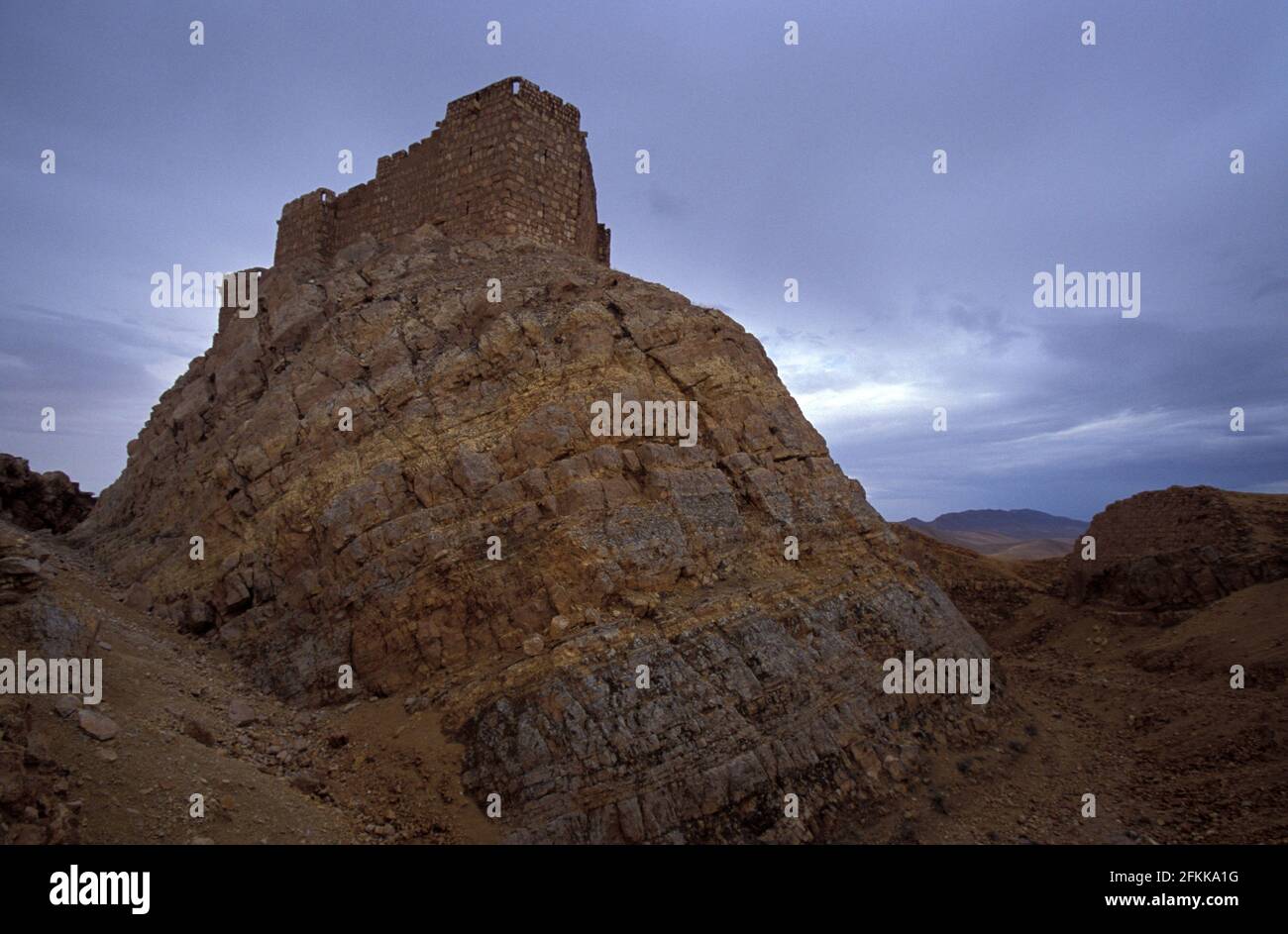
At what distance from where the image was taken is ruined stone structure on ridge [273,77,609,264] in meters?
15.7

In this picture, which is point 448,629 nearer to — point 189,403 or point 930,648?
point 930,648

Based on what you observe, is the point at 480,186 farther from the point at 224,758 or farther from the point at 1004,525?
the point at 1004,525

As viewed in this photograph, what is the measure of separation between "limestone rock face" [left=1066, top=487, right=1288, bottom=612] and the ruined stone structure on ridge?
1802cm

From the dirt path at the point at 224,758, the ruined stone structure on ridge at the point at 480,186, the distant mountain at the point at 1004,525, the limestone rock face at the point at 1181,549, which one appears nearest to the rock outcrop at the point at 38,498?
the ruined stone structure on ridge at the point at 480,186

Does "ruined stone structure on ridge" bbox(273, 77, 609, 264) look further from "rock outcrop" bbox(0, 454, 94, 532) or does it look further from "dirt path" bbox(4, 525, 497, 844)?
"dirt path" bbox(4, 525, 497, 844)

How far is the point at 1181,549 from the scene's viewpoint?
20219 mm

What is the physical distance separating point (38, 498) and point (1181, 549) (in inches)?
1237

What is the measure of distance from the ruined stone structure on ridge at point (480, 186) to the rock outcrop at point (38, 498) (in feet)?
29.9

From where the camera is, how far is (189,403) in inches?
623

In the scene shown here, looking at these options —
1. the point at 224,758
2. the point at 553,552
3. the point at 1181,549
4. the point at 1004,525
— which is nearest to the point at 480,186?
the point at 553,552

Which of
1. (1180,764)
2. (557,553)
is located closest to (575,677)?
(557,553)

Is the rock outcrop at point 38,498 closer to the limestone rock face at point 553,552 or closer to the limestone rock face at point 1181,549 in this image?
the limestone rock face at point 553,552
